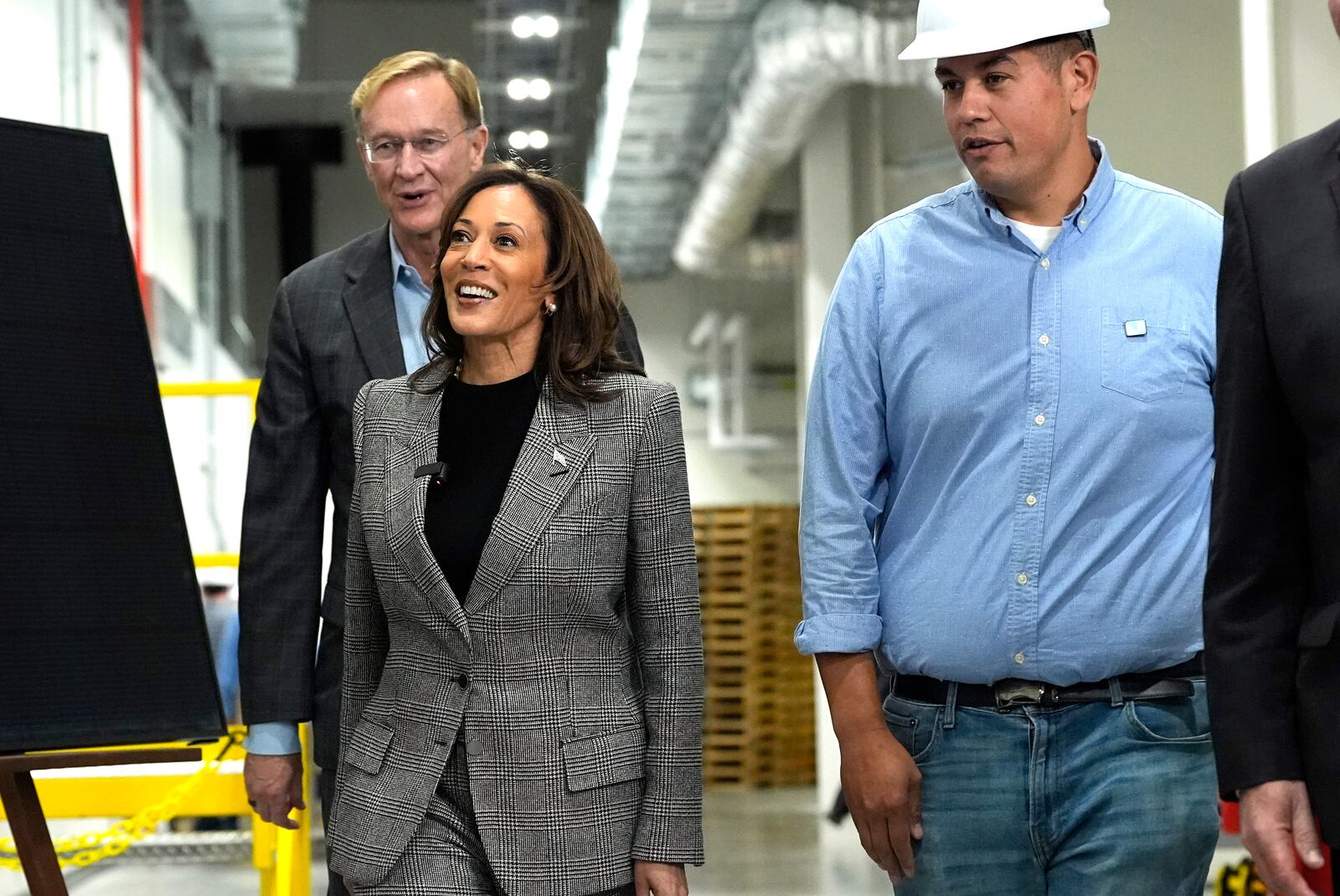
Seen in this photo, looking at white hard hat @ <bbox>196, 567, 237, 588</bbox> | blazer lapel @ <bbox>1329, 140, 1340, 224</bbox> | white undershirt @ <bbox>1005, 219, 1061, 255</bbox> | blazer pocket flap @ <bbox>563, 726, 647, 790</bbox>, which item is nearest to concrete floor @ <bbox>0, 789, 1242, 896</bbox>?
white hard hat @ <bbox>196, 567, 237, 588</bbox>

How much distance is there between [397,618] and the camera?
2346 millimetres

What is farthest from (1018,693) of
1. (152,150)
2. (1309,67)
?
(152,150)

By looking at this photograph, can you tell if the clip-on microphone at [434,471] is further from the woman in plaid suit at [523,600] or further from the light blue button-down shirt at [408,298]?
the light blue button-down shirt at [408,298]

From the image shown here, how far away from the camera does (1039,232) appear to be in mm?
2406

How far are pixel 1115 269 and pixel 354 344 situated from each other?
1225mm

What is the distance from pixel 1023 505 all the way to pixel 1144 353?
0.25 meters

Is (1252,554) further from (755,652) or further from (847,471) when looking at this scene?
(755,652)

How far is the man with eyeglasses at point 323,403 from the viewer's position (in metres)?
2.86

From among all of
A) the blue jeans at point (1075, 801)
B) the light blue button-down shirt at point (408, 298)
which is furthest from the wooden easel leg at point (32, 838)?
the blue jeans at point (1075, 801)

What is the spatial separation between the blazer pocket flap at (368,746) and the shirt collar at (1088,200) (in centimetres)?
104

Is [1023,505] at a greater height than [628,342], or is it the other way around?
[628,342]

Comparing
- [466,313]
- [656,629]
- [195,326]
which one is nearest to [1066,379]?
[656,629]

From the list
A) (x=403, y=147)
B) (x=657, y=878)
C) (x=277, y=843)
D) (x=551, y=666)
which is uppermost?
(x=403, y=147)

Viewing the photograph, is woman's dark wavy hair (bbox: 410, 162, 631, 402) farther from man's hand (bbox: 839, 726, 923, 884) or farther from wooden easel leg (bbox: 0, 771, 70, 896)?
wooden easel leg (bbox: 0, 771, 70, 896)
